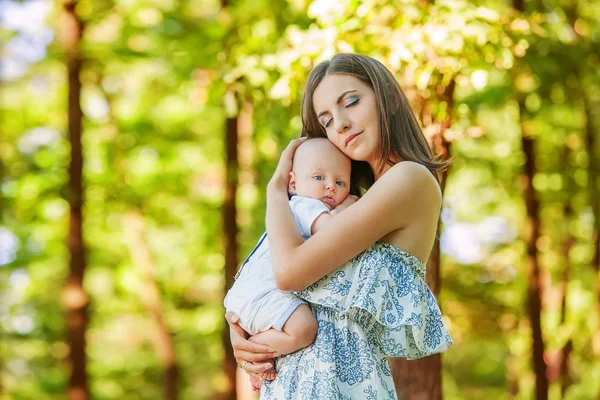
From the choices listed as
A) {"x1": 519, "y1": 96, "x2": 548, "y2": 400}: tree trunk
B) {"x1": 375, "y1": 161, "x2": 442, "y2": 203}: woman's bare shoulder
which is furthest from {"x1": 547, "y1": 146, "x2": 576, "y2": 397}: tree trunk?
{"x1": 375, "y1": 161, "x2": 442, "y2": 203}: woman's bare shoulder

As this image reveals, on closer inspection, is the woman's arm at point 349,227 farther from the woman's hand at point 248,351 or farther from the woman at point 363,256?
the woman's hand at point 248,351

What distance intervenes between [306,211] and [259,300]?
30cm

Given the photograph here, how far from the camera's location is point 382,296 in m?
2.31

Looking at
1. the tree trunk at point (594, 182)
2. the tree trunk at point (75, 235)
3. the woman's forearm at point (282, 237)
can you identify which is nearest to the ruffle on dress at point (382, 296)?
the woman's forearm at point (282, 237)

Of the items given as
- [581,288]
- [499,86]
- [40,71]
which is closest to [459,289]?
[581,288]

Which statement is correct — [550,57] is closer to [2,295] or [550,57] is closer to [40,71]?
[40,71]

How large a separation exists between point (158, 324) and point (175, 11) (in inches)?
210

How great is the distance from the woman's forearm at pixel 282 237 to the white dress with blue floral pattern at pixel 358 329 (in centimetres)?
13

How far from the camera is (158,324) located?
12.4 m

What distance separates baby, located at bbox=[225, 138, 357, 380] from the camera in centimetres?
233

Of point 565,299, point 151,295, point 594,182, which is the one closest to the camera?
point 594,182

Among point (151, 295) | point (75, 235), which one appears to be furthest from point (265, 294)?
point (151, 295)

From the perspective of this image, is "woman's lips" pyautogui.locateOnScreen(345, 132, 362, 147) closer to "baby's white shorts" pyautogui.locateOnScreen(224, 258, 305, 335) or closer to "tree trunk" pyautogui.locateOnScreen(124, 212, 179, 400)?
"baby's white shorts" pyautogui.locateOnScreen(224, 258, 305, 335)

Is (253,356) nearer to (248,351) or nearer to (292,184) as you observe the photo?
(248,351)
